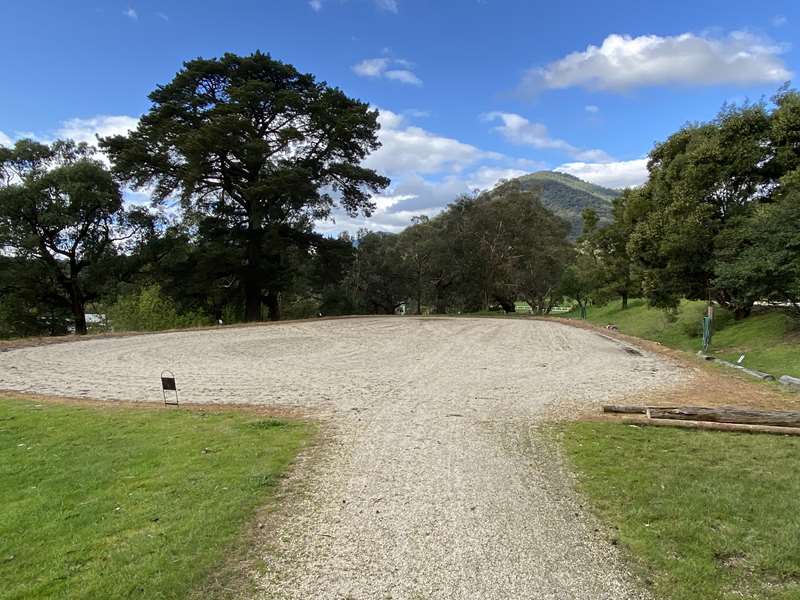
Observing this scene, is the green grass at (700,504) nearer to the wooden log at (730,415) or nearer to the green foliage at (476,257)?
the wooden log at (730,415)

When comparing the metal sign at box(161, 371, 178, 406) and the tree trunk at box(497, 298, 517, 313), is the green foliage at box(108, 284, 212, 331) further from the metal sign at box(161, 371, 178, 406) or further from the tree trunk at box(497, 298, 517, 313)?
the tree trunk at box(497, 298, 517, 313)

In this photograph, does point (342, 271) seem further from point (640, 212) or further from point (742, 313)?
point (742, 313)

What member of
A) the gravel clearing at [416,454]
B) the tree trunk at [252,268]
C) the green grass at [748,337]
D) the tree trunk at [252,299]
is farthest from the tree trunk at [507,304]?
the gravel clearing at [416,454]

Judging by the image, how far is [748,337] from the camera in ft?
51.7

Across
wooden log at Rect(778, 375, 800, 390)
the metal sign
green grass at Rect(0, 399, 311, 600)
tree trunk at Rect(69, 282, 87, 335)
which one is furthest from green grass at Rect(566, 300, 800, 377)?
tree trunk at Rect(69, 282, 87, 335)

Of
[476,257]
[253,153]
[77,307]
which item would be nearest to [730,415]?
[253,153]

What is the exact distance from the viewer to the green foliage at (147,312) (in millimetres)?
24250

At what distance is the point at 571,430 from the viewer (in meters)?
6.20

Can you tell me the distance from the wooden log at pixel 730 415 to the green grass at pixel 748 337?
5375 mm

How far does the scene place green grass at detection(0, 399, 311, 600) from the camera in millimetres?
3096

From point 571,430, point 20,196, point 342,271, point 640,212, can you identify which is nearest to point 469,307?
point 342,271

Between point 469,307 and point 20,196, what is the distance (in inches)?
1197

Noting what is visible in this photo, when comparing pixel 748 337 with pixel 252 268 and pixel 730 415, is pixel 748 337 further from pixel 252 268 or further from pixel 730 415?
pixel 252 268

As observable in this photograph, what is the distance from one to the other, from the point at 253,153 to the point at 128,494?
21257mm
